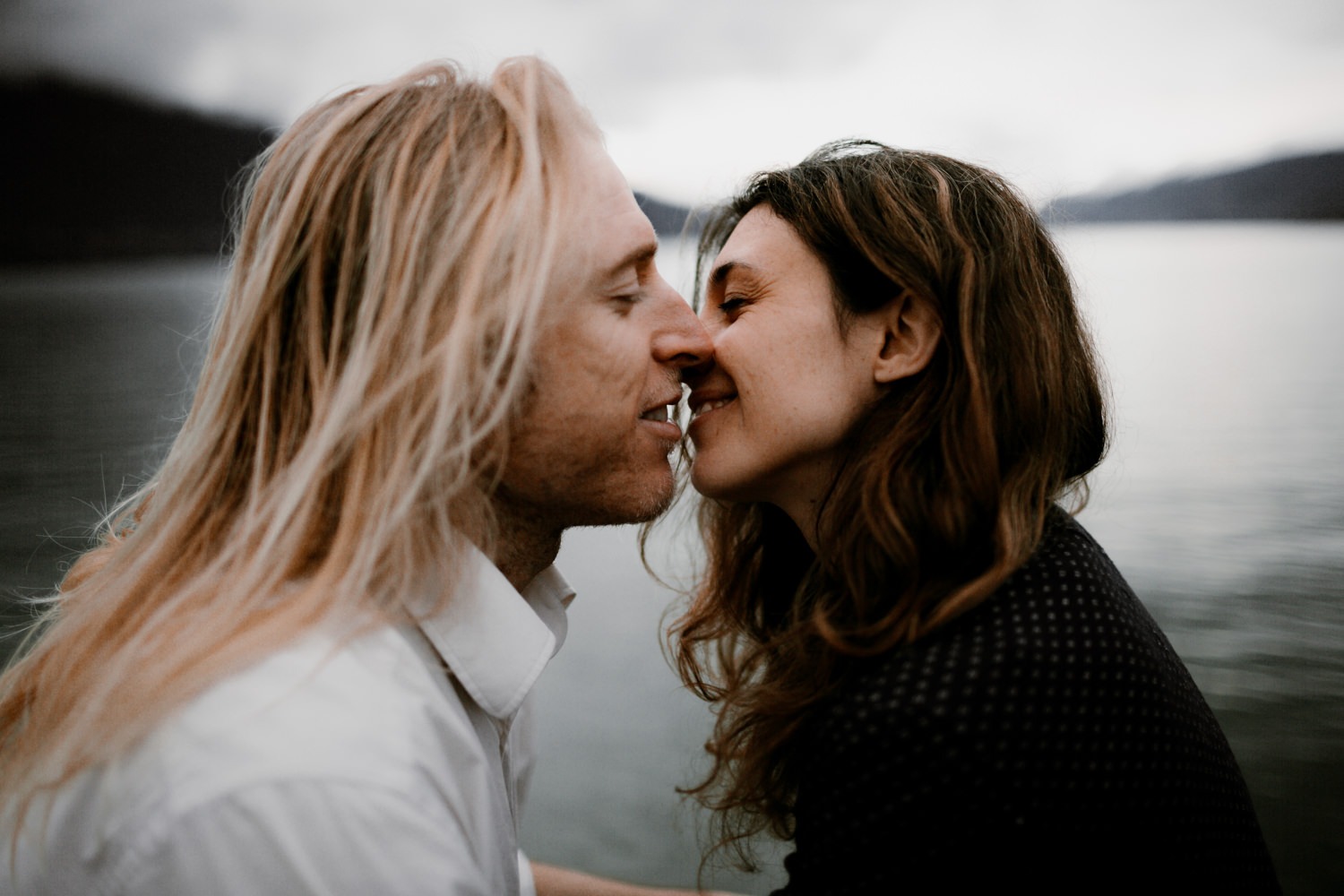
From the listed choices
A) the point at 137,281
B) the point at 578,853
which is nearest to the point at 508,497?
the point at 578,853

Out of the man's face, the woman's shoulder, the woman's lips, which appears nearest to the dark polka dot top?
the woman's shoulder

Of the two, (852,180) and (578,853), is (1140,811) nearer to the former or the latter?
(852,180)

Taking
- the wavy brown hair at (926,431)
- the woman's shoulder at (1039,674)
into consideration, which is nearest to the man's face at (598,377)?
the wavy brown hair at (926,431)

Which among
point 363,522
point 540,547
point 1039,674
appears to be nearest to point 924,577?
point 1039,674

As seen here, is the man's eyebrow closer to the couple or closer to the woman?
the couple

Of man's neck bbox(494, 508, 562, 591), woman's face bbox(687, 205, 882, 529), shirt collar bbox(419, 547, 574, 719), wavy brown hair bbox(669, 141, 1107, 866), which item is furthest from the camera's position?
woman's face bbox(687, 205, 882, 529)

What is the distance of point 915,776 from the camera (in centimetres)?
83

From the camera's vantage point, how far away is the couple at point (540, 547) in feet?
2.51

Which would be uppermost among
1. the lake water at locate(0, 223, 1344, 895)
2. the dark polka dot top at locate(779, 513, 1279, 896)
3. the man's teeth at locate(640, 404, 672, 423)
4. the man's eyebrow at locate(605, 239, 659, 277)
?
the man's eyebrow at locate(605, 239, 659, 277)

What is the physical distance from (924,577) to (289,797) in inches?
28.3

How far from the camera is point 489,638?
0.98 metres

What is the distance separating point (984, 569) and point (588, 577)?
8.39 feet

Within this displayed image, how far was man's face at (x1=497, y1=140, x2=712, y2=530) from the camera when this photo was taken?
111cm

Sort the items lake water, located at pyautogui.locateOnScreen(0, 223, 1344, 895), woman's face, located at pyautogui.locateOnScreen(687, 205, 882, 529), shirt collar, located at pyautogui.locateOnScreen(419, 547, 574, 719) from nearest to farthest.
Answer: shirt collar, located at pyautogui.locateOnScreen(419, 547, 574, 719)
woman's face, located at pyautogui.locateOnScreen(687, 205, 882, 529)
lake water, located at pyautogui.locateOnScreen(0, 223, 1344, 895)
